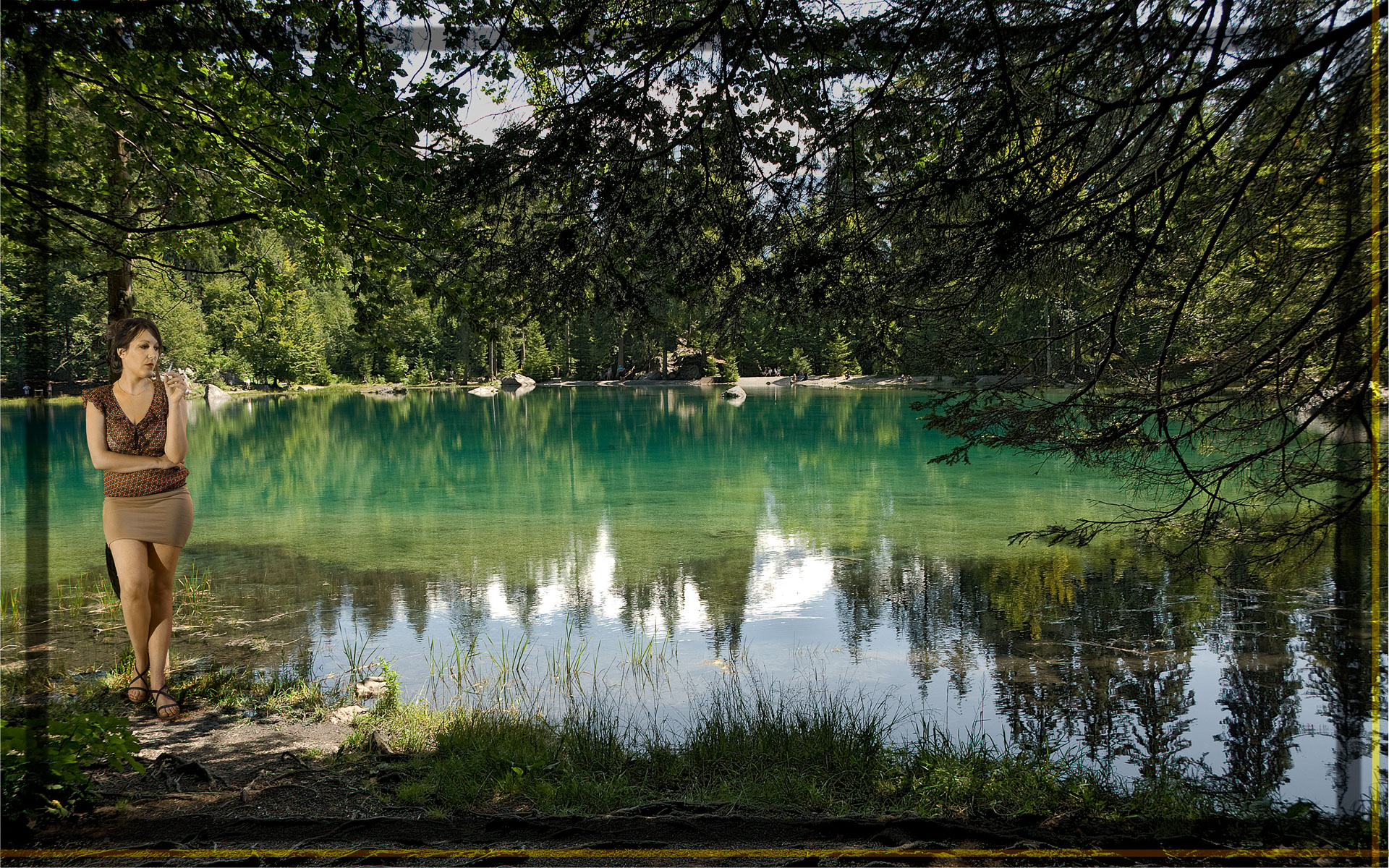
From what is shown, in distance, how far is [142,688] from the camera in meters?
4.88

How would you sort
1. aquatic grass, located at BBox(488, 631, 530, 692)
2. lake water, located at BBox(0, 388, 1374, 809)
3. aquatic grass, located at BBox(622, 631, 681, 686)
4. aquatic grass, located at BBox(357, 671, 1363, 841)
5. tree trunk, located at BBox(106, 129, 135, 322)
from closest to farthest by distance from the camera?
aquatic grass, located at BBox(357, 671, 1363, 841) < lake water, located at BBox(0, 388, 1374, 809) < tree trunk, located at BBox(106, 129, 135, 322) < aquatic grass, located at BBox(488, 631, 530, 692) < aquatic grass, located at BBox(622, 631, 681, 686)

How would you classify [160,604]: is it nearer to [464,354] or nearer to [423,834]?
[423,834]

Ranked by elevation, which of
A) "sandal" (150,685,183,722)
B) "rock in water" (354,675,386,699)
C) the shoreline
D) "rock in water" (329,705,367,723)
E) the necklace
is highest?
the shoreline

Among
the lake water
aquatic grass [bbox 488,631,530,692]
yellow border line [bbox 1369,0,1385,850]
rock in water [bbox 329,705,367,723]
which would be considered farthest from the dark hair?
yellow border line [bbox 1369,0,1385,850]

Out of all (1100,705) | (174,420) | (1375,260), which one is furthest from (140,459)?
(1100,705)

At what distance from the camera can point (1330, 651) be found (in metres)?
6.43

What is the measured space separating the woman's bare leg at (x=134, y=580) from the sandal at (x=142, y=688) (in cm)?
43

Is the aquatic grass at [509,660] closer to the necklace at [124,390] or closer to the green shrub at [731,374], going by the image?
the necklace at [124,390]

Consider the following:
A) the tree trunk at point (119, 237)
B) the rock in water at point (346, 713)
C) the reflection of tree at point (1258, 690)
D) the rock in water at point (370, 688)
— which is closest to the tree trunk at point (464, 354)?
the tree trunk at point (119, 237)

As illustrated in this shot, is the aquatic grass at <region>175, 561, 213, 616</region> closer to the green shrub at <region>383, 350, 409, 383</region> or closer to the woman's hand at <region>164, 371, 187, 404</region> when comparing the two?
the woman's hand at <region>164, 371, 187, 404</region>

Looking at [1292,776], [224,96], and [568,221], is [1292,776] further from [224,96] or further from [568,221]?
[224,96]

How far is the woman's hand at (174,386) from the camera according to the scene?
4.07 metres

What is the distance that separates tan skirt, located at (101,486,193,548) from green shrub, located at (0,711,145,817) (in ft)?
3.79

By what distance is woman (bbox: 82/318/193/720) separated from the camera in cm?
402
